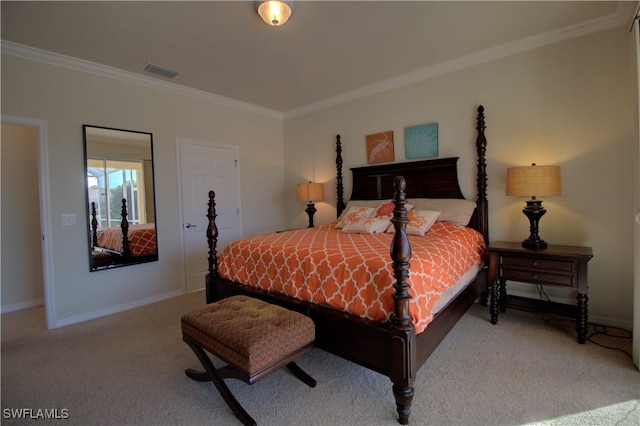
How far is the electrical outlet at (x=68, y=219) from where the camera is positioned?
313 cm

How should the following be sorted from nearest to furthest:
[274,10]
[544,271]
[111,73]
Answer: [274,10] < [544,271] < [111,73]

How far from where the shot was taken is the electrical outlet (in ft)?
10.3

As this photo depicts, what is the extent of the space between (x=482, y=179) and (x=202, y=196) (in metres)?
3.54

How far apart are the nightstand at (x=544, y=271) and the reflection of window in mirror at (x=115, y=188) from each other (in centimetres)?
392

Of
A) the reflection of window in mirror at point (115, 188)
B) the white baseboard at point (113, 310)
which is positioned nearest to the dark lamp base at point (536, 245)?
the white baseboard at point (113, 310)

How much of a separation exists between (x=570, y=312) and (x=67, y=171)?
4.92m

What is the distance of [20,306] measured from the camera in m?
3.69

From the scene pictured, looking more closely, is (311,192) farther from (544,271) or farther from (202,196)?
(544,271)

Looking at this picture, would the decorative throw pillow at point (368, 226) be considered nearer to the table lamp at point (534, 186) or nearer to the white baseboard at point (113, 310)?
the table lamp at point (534, 186)

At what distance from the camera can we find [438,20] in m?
2.62

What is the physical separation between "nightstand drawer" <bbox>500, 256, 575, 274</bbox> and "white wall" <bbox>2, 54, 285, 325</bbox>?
3.72 meters

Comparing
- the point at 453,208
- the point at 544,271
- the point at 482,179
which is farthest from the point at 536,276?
the point at 482,179

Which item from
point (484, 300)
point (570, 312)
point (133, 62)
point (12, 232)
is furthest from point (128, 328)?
point (570, 312)

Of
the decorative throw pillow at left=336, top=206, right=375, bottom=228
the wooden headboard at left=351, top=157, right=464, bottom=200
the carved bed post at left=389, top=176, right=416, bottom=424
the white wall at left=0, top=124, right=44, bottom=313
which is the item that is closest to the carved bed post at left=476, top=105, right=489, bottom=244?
the wooden headboard at left=351, top=157, right=464, bottom=200
